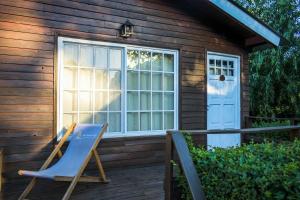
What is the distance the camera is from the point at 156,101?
5797mm

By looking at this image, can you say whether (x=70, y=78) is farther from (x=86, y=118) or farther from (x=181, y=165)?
(x=181, y=165)

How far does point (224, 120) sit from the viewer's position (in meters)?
6.83

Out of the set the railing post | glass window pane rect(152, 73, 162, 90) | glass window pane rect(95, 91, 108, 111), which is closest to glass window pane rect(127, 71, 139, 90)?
glass window pane rect(152, 73, 162, 90)

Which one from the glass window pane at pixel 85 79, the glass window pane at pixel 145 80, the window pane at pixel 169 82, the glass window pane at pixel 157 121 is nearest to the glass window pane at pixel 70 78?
the glass window pane at pixel 85 79

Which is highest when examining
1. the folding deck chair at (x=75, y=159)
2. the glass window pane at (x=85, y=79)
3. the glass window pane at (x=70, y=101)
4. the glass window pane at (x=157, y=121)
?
the glass window pane at (x=85, y=79)

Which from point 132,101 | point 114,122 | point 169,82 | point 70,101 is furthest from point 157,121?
point 70,101

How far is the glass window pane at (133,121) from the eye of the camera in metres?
5.45

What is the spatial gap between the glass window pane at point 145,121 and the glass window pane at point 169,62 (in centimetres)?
88

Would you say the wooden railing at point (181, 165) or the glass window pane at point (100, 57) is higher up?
the glass window pane at point (100, 57)

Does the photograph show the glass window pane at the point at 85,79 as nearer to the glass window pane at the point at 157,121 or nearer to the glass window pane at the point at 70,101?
the glass window pane at the point at 70,101

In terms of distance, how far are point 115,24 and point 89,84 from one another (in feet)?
3.46

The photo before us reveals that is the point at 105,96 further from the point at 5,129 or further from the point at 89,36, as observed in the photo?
the point at 5,129

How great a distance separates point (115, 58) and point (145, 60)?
1.91 ft

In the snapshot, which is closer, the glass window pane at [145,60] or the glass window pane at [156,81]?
the glass window pane at [145,60]
